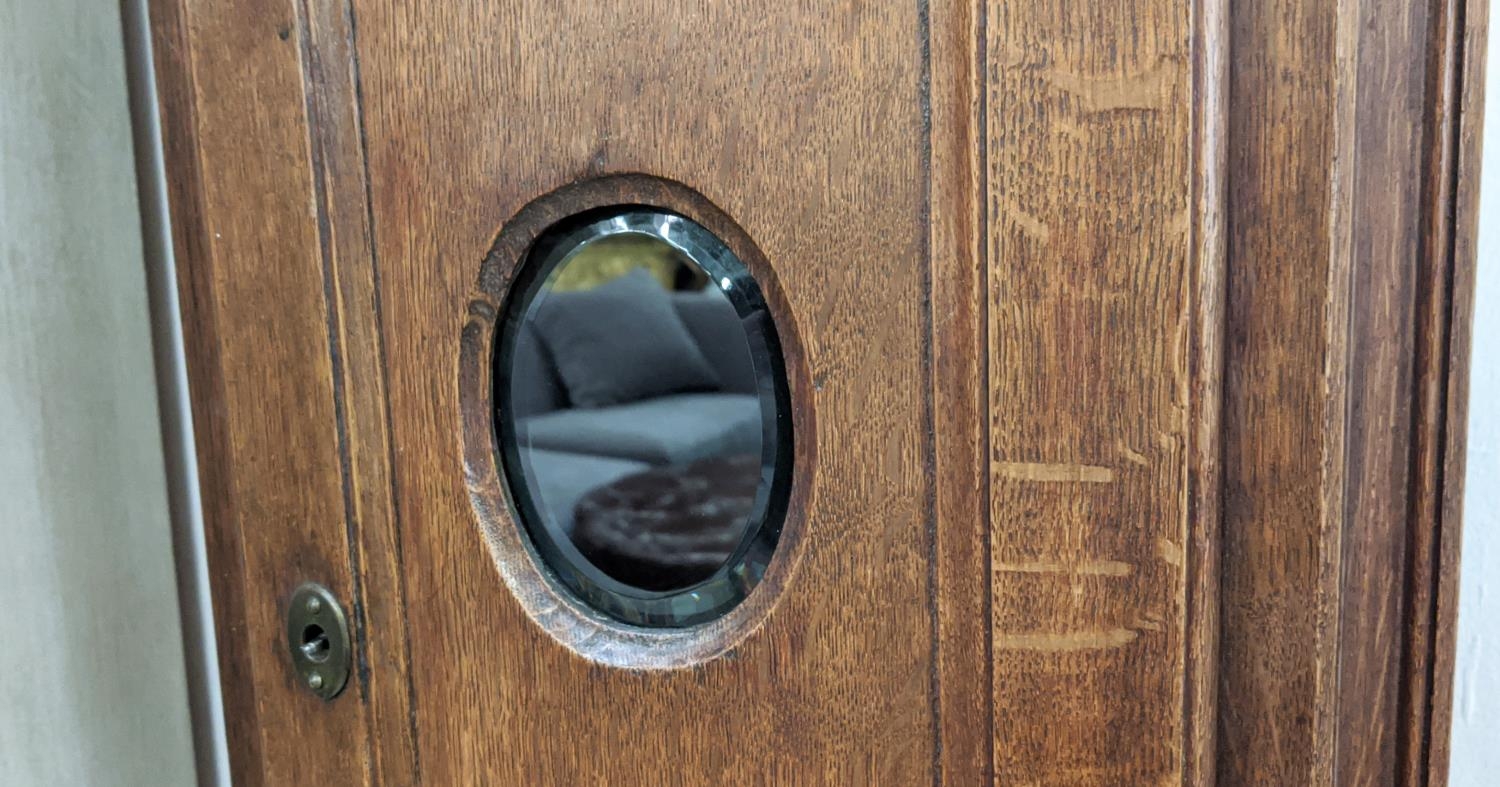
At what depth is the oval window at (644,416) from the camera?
48 centimetres

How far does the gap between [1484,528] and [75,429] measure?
2.89 ft

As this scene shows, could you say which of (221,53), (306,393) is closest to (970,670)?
(306,393)

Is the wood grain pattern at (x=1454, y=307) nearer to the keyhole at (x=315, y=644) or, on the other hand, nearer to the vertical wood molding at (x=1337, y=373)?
the vertical wood molding at (x=1337, y=373)

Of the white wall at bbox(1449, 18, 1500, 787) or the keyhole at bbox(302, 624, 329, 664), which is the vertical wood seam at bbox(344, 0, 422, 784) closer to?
the keyhole at bbox(302, 624, 329, 664)

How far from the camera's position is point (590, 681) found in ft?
1.70

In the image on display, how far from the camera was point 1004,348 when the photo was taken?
403 millimetres

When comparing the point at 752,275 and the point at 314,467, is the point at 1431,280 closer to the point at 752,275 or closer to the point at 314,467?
the point at 752,275

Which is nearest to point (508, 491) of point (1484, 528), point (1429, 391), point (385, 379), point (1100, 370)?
point (385, 379)

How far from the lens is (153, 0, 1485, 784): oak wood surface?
1.24 feet

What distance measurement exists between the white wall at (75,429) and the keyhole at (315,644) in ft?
0.70

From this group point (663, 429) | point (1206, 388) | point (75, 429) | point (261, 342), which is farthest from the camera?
point (75, 429)

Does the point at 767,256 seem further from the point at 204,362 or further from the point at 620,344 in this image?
the point at 204,362

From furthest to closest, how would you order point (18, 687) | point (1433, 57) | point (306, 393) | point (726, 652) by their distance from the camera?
point (18, 687)
point (306, 393)
point (726, 652)
point (1433, 57)

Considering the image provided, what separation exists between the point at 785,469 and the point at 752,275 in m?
0.08
